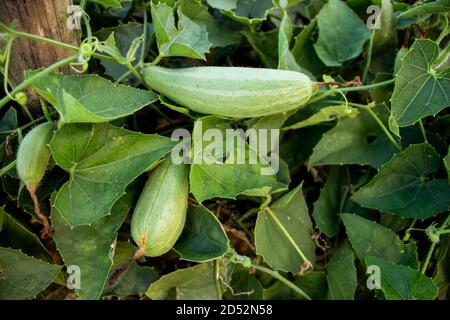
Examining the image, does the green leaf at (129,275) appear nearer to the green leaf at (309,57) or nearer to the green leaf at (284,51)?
the green leaf at (284,51)

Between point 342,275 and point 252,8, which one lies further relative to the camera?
point 252,8

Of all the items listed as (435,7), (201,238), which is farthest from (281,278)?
(435,7)

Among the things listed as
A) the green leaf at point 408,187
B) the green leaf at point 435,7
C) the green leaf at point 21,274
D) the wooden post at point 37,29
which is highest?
the wooden post at point 37,29

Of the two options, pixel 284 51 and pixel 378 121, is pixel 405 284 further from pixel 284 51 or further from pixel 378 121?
pixel 284 51

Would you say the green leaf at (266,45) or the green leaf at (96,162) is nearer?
the green leaf at (96,162)

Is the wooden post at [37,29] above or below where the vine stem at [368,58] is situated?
above

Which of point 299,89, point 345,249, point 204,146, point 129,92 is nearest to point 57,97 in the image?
point 129,92

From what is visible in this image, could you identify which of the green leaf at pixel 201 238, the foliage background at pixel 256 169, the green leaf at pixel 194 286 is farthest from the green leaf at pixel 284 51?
the green leaf at pixel 194 286
